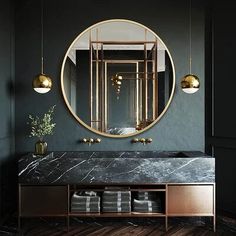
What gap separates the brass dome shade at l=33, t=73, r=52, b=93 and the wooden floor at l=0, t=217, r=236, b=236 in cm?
133

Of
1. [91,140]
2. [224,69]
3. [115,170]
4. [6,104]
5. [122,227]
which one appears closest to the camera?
[115,170]

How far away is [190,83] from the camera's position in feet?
12.7

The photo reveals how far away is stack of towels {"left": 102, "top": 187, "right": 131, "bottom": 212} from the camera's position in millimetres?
3703

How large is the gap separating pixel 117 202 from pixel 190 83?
4.52 ft

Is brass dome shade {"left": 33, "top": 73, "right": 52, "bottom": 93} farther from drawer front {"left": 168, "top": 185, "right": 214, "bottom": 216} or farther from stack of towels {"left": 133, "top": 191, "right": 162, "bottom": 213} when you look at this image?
drawer front {"left": 168, "top": 185, "right": 214, "bottom": 216}

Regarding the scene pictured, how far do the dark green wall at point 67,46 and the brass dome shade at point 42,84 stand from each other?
304mm

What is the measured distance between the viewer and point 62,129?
421 centimetres

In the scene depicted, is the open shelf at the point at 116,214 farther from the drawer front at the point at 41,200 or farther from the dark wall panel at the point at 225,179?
the dark wall panel at the point at 225,179

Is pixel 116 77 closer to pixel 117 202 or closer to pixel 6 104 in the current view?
pixel 6 104

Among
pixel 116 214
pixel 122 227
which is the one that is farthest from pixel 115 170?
pixel 122 227

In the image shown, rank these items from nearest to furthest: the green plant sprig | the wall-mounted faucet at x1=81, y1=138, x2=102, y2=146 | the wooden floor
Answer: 1. the wooden floor
2. the green plant sprig
3. the wall-mounted faucet at x1=81, y1=138, x2=102, y2=146

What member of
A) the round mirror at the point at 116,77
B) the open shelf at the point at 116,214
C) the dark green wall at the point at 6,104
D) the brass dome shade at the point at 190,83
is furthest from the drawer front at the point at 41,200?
the brass dome shade at the point at 190,83

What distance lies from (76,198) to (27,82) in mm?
1396

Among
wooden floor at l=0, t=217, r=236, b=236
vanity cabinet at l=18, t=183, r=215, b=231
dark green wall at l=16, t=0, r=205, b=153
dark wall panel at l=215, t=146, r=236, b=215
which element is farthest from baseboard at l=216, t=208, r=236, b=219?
dark green wall at l=16, t=0, r=205, b=153
